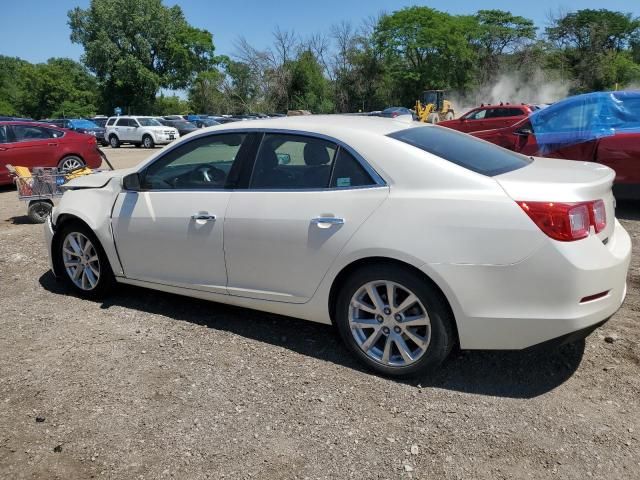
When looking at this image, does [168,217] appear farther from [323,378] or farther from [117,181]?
[323,378]

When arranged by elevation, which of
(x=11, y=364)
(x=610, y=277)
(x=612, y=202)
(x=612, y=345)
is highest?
(x=612, y=202)

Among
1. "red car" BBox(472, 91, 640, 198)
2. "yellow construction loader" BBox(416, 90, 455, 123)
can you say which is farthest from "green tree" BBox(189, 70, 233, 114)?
"red car" BBox(472, 91, 640, 198)

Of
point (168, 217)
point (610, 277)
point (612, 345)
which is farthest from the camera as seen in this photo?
point (168, 217)

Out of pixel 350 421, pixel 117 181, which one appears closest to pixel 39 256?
pixel 117 181

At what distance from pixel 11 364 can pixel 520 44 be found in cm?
7334

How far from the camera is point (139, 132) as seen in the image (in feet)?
94.0

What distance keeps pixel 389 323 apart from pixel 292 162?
1293 millimetres

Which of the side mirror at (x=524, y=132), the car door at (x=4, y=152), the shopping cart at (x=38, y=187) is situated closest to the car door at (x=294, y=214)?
the shopping cart at (x=38, y=187)

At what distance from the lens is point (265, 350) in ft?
12.3

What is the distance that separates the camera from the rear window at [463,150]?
3.24 m

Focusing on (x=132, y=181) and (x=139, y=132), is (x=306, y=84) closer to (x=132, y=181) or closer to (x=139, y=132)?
(x=139, y=132)

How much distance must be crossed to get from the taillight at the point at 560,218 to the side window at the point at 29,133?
39.8ft

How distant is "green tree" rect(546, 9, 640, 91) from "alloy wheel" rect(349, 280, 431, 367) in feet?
221

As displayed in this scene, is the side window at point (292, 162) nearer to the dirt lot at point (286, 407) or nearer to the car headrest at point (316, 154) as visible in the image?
the car headrest at point (316, 154)
